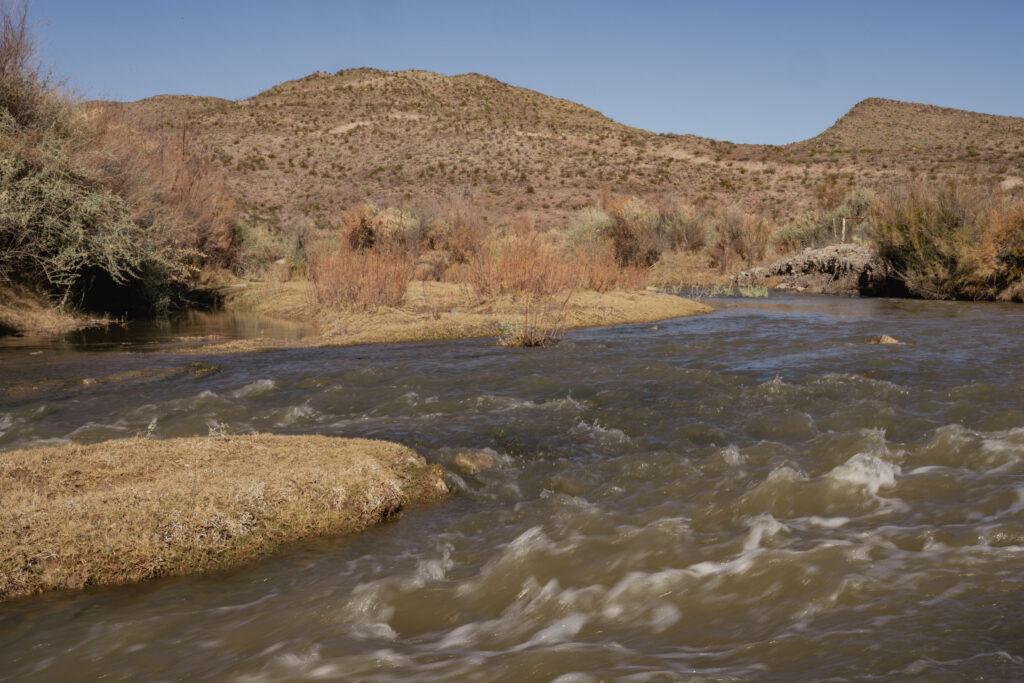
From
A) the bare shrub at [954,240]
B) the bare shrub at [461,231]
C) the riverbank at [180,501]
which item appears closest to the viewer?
the riverbank at [180,501]

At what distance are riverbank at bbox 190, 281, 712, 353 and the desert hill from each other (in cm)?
2040

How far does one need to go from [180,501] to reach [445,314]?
11.8 meters

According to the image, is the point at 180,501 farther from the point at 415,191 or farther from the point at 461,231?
the point at 415,191

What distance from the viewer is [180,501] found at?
4.38m

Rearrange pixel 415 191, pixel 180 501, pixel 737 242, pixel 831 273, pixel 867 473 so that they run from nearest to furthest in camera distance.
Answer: pixel 180 501
pixel 867 473
pixel 831 273
pixel 737 242
pixel 415 191

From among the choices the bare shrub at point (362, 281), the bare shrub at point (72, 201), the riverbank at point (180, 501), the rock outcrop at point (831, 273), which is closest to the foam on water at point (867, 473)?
the riverbank at point (180, 501)

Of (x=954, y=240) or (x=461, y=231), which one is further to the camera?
(x=461, y=231)

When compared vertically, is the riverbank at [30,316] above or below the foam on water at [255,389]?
above

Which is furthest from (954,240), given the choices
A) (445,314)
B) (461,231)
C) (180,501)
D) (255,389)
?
(180,501)

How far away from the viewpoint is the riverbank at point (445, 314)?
45.3ft

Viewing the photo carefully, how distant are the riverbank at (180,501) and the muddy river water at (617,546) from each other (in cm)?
19

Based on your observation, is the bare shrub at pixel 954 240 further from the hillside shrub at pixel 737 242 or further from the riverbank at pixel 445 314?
the hillside shrub at pixel 737 242

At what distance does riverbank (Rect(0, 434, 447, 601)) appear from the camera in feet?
12.9

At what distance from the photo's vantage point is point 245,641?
3.28m
